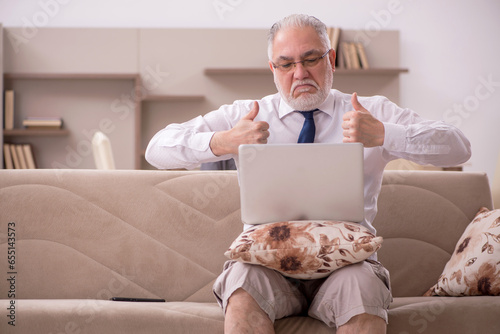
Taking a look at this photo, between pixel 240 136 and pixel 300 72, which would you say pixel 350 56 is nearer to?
pixel 300 72

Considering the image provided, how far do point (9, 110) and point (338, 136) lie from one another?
396cm

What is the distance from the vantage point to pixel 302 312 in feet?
5.31

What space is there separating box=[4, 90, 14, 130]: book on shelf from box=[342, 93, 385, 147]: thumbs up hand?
407cm

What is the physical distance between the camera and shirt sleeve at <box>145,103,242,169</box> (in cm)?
185

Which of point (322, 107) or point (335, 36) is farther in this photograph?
point (335, 36)

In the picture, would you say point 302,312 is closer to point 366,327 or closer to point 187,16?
→ point 366,327

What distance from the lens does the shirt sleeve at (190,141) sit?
6.06 feet

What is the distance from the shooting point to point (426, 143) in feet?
5.88

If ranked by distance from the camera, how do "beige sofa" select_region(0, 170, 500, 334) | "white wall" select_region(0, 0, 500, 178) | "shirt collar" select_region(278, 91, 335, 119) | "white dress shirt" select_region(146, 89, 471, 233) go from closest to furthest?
"white dress shirt" select_region(146, 89, 471, 233) < "shirt collar" select_region(278, 91, 335, 119) < "beige sofa" select_region(0, 170, 500, 334) < "white wall" select_region(0, 0, 500, 178)

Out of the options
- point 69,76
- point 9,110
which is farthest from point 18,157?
point 69,76

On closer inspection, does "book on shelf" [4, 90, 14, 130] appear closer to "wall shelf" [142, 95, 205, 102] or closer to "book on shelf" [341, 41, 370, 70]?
"wall shelf" [142, 95, 205, 102]

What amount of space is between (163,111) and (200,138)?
137 inches

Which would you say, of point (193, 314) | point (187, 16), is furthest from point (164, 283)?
point (187, 16)

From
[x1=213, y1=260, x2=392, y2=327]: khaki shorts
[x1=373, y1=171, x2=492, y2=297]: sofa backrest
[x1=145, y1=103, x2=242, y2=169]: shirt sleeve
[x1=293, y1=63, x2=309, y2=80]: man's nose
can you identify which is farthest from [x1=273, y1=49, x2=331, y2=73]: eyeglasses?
[x1=213, y1=260, x2=392, y2=327]: khaki shorts
